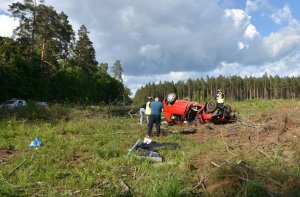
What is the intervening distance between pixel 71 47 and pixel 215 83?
61.7m

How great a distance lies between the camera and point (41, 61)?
48219 millimetres

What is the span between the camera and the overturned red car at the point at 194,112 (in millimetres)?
18906

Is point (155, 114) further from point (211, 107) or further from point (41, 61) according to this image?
point (41, 61)

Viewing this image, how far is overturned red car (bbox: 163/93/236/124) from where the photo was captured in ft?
62.0

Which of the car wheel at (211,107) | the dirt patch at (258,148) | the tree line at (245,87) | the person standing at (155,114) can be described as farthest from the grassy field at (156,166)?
the tree line at (245,87)

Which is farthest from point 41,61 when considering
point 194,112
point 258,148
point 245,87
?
point 245,87

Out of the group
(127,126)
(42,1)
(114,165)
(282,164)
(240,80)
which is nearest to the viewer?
(282,164)

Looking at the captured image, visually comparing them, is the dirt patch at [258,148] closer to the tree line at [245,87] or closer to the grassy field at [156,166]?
the grassy field at [156,166]

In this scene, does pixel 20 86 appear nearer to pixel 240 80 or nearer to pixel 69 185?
pixel 69 185

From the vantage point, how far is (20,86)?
40812mm

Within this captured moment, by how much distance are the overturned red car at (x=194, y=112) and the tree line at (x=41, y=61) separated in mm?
14760

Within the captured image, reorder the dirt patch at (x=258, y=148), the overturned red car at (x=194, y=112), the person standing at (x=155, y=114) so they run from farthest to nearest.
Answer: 1. the overturned red car at (x=194, y=112)
2. the person standing at (x=155, y=114)
3. the dirt patch at (x=258, y=148)

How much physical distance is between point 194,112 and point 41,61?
106ft

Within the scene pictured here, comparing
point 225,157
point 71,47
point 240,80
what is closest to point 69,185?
point 225,157
